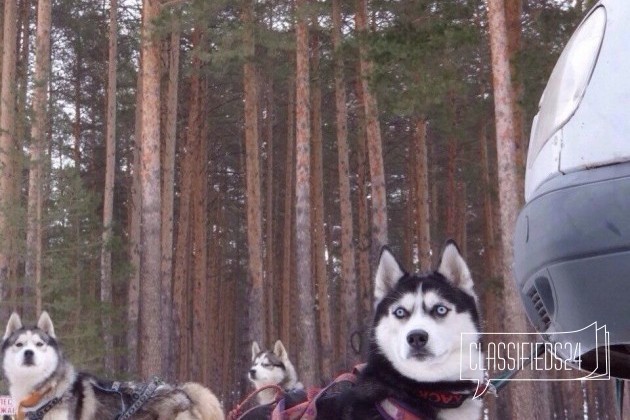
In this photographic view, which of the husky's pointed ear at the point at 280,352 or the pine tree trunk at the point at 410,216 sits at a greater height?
the pine tree trunk at the point at 410,216

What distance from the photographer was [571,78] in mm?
3268

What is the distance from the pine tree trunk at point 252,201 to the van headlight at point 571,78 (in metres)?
17.0

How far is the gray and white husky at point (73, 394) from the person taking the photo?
8.50m

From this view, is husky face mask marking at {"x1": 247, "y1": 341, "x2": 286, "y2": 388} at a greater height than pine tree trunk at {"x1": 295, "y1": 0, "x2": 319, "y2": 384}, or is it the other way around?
pine tree trunk at {"x1": 295, "y1": 0, "x2": 319, "y2": 384}

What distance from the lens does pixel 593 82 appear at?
2.99 m

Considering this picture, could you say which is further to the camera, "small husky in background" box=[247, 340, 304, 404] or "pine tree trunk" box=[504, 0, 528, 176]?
"pine tree trunk" box=[504, 0, 528, 176]

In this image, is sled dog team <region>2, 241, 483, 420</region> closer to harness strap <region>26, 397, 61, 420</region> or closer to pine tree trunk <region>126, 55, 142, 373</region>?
harness strap <region>26, 397, 61, 420</region>

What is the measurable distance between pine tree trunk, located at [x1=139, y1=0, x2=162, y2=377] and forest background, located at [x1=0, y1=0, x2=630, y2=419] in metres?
0.04

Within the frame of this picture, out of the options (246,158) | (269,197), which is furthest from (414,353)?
(269,197)

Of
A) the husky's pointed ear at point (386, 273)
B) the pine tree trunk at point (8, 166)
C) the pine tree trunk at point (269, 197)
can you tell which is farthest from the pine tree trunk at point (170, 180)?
the husky's pointed ear at point (386, 273)

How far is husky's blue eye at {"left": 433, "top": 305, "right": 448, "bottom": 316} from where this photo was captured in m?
4.34

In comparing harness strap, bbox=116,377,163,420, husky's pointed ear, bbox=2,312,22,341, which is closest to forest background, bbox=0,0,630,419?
harness strap, bbox=116,377,163,420

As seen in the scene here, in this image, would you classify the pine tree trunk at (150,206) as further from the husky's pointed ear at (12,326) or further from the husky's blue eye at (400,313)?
the husky's blue eye at (400,313)

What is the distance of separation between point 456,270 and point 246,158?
23.3 m
